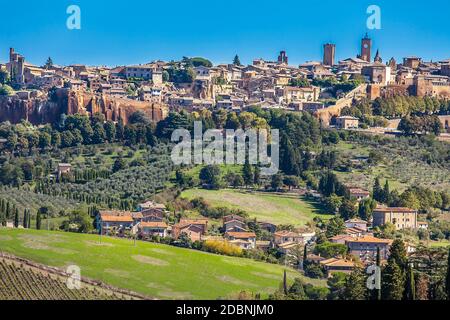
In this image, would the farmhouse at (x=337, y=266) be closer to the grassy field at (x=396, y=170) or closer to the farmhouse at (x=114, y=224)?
the farmhouse at (x=114, y=224)

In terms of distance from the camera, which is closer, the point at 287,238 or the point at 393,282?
the point at 393,282

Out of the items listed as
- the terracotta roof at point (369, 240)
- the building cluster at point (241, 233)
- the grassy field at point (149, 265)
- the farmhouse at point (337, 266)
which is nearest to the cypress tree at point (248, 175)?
the building cluster at point (241, 233)

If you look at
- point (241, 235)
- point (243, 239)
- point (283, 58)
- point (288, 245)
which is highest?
point (283, 58)

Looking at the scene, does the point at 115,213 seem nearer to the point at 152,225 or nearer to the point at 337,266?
the point at 152,225

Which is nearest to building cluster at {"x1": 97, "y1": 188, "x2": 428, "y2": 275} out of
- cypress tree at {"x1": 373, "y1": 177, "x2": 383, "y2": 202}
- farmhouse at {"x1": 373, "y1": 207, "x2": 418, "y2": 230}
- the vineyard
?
farmhouse at {"x1": 373, "y1": 207, "x2": 418, "y2": 230}

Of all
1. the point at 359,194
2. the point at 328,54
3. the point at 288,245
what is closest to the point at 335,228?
the point at 288,245

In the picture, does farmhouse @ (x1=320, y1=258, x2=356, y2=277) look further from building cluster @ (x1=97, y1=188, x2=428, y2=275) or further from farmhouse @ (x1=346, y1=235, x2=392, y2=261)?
farmhouse @ (x1=346, y1=235, x2=392, y2=261)
